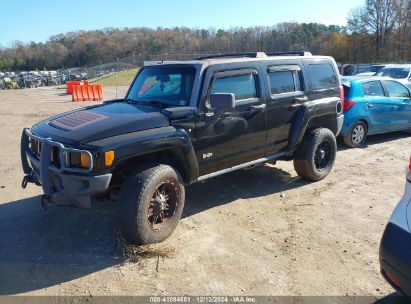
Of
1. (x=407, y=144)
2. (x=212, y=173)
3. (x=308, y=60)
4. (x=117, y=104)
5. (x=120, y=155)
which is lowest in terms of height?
(x=407, y=144)

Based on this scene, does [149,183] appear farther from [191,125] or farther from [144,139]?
[191,125]

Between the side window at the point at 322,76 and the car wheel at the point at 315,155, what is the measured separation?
0.71 meters

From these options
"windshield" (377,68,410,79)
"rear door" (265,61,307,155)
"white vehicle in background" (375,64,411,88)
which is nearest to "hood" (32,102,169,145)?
"rear door" (265,61,307,155)

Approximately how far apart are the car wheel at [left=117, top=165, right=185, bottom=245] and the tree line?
39.0m

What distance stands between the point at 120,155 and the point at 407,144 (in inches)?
302

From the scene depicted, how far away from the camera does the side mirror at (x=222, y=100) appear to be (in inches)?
178

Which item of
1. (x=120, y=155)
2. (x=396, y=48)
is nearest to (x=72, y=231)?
(x=120, y=155)

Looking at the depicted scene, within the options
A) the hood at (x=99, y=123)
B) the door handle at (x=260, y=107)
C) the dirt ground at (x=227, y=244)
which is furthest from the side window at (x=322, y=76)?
the hood at (x=99, y=123)

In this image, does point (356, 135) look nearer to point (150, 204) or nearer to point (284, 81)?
point (284, 81)

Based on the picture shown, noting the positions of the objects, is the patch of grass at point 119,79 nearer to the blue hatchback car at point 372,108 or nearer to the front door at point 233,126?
the blue hatchback car at point 372,108

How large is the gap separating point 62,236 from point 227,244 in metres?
1.88

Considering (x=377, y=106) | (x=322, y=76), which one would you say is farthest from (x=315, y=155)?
(x=377, y=106)

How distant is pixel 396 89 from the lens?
9633 mm

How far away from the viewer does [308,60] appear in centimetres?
622
